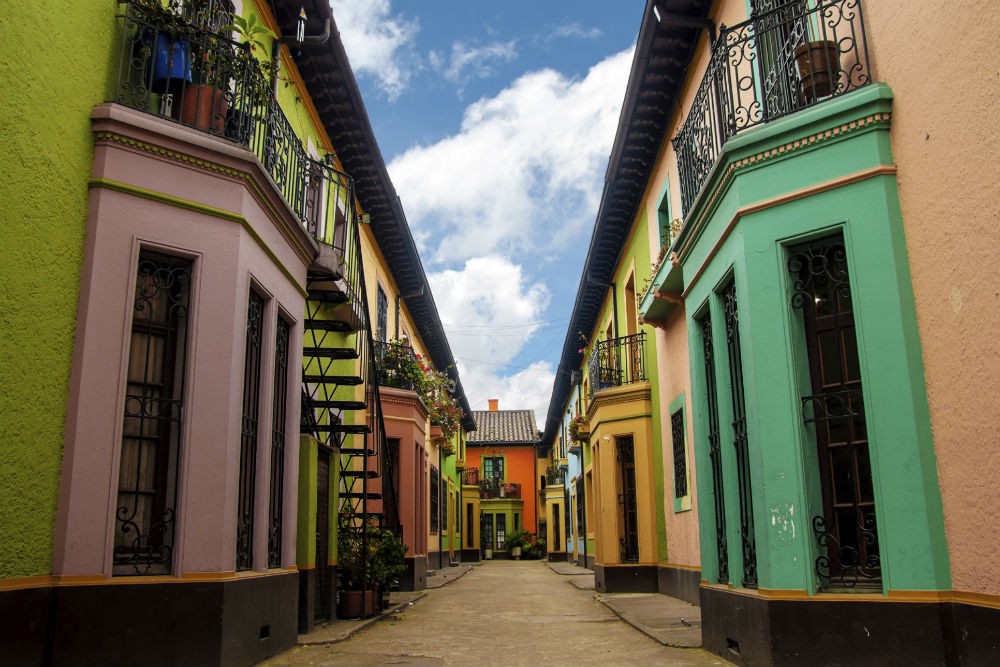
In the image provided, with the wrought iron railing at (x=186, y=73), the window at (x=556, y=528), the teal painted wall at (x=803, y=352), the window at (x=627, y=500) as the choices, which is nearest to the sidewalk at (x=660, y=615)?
the window at (x=627, y=500)

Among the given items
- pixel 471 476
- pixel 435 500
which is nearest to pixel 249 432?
pixel 435 500

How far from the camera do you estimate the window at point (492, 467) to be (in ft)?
185

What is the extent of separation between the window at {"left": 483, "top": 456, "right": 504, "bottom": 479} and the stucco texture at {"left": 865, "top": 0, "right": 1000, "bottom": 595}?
51219 mm

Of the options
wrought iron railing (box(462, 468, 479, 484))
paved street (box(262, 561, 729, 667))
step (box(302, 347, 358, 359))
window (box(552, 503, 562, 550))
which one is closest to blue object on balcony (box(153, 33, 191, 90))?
step (box(302, 347, 358, 359))

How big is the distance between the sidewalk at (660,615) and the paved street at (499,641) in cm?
14

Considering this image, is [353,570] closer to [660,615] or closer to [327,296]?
[327,296]

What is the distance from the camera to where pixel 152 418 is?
21.5ft

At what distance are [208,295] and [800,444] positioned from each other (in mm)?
4940

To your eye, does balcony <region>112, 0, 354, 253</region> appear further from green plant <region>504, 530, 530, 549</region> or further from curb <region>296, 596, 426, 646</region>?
green plant <region>504, 530, 530, 549</region>

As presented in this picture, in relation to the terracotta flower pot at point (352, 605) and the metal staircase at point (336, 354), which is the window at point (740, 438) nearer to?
the metal staircase at point (336, 354)

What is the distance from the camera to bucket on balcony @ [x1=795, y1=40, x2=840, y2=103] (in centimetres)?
700

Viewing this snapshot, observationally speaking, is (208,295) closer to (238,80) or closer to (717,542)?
(238,80)

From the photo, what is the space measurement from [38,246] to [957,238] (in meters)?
6.34

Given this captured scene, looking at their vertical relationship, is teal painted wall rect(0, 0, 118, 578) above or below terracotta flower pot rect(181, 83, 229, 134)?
below
